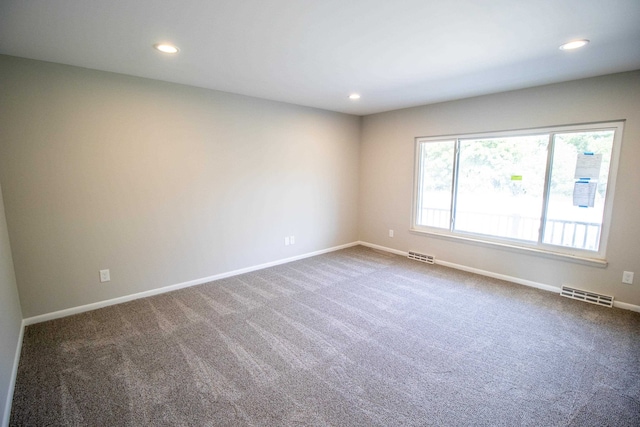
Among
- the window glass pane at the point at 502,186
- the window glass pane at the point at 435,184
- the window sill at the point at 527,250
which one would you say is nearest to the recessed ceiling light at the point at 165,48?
the window glass pane at the point at 435,184

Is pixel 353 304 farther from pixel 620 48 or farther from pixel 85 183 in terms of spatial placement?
pixel 620 48

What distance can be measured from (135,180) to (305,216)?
2.47 metres

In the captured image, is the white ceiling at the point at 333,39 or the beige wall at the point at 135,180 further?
the beige wall at the point at 135,180

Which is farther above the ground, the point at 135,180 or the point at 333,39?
the point at 333,39

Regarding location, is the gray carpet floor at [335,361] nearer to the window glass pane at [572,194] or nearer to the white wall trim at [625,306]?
the white wall trim at [625,306]

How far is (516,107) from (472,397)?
11.1 ft

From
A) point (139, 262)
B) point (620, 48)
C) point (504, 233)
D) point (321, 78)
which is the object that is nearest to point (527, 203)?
point (504, 233)

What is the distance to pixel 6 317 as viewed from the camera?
2.02 meters

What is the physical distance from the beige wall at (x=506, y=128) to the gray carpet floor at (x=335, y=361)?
398 mm

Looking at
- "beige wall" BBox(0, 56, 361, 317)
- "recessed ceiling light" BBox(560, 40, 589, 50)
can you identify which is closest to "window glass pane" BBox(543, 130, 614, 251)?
"recessed ceiling light" BBox(560, 40, 589, 50)

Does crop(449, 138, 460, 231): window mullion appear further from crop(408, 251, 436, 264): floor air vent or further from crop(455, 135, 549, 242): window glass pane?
crop(408, 251, 436, 264): floor air vent

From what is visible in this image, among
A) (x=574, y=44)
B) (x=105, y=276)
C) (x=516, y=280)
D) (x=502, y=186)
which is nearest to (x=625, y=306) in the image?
(x=516, y=280)

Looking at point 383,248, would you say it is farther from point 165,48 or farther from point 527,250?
point 165,48

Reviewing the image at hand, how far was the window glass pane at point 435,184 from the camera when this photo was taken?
14.6 feet
